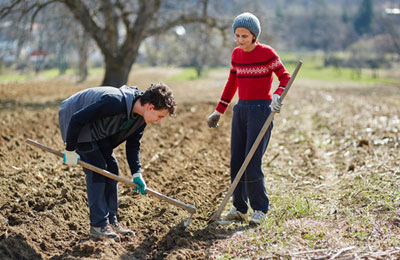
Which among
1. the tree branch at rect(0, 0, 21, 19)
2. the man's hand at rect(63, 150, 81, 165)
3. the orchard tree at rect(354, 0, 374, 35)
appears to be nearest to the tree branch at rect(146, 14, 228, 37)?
the tree branch at rect(0, 0, 21, 19)

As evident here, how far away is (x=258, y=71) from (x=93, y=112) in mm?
1545

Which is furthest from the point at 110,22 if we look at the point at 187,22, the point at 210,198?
the point at 210,198

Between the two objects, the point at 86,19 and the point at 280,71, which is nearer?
the point at 280,71

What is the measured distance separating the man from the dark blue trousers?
808 mm

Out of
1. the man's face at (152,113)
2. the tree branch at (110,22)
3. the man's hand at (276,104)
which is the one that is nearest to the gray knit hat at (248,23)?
the man's hand at (276,104)

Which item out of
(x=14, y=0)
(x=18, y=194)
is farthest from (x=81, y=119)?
(x=14, y=0)

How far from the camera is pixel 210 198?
5379 millimetres

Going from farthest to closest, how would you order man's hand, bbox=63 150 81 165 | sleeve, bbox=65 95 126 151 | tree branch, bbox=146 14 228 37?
1. tree branch, bbox=146 14 228 37
2. man's hand, bbox=63 150 81 165
3. sleeve, bbox=65 95 126 151

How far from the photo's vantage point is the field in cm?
393

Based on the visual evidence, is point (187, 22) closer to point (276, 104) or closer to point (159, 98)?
point (276, 104)

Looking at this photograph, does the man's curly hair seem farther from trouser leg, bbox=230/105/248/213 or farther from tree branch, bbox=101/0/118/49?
tree branch, bbox=101/0/118/49

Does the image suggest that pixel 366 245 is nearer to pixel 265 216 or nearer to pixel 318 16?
pixel 265 216

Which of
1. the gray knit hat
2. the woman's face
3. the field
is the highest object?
the gray knit hat

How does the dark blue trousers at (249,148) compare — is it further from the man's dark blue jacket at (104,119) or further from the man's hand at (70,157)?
the man's hand at (70,157)
